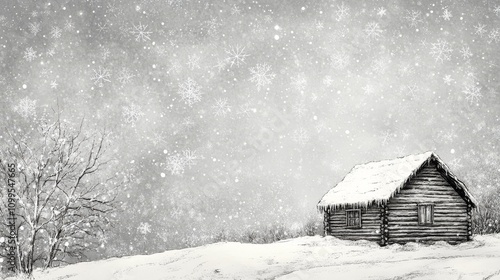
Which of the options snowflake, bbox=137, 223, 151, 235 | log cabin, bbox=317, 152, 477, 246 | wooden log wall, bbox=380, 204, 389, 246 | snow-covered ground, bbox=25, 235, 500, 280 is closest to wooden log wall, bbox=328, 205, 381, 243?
log cabin, bbox=317, 152, 477, 246

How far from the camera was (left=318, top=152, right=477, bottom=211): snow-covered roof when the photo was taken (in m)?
29.6

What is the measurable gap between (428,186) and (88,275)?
17823 millimetres

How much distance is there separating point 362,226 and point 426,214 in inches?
136

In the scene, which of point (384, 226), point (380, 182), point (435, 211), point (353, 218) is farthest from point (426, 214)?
point (353, 218)

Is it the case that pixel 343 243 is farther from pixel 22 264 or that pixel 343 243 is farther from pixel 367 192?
pixel 22 264

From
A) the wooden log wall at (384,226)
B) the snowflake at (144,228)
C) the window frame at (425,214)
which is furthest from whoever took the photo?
the snowflake at (144,228)

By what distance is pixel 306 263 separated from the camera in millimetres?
23078

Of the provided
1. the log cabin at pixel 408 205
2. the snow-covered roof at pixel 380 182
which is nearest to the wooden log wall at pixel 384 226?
the log cabin at pixel 408 205

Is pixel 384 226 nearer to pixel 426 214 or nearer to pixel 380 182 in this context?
pixel 380 182

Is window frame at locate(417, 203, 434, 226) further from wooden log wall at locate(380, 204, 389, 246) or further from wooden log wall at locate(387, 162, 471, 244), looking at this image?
wooden log wall at locate(380, 204, 389, 246)

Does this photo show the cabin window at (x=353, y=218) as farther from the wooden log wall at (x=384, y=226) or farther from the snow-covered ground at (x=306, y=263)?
the wooden log wall at (x=384, y=226)

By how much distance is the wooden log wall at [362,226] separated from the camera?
3030 cm

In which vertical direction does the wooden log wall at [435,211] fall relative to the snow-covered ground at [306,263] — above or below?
above

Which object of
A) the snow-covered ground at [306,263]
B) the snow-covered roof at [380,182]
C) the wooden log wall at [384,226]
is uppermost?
the snow-covered roof at [380,182]
